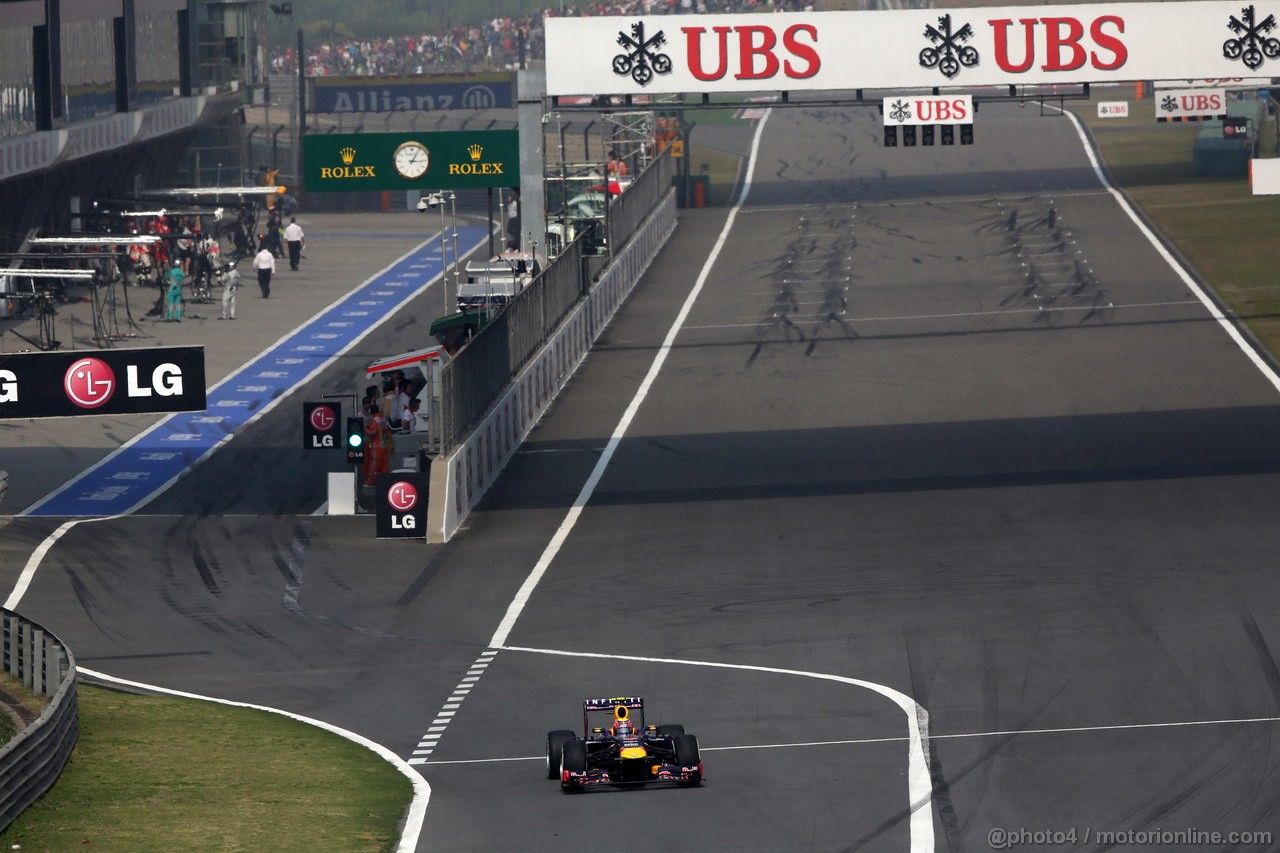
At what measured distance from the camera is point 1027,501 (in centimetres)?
3062

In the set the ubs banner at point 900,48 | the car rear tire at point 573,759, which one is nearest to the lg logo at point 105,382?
the car rear tire at point 573,759

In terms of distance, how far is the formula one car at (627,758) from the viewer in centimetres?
1686

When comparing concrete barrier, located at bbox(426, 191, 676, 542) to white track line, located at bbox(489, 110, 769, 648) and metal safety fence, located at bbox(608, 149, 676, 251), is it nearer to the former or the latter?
metal safety fence, located at bbox(608, 149, 676, 251)

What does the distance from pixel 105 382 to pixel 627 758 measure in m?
11.7

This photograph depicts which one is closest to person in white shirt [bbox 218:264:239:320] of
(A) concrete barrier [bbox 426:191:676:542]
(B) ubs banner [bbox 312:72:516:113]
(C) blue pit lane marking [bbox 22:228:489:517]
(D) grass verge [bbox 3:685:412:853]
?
(C) blue pit lane marking [bbox 22:228:489:517]

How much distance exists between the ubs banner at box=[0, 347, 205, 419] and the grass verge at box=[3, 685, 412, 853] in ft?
19.0

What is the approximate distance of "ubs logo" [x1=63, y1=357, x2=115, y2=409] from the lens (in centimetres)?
2570

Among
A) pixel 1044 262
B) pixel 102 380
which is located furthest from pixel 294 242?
pixel 102 380

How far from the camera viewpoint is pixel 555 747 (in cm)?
1738

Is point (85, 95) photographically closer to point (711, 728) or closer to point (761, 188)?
point (761, 188)

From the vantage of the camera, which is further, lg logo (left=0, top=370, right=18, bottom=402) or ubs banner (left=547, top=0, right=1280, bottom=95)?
ubs banner (left=547, top=0, right=1280, bottom=95)

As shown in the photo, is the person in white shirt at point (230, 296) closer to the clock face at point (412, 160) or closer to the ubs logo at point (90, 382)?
the clock face at point (412, 160)

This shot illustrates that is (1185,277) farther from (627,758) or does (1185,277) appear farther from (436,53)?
(436,53)

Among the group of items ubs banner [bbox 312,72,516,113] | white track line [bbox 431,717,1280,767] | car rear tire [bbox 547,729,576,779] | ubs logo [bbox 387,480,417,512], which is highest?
ubs banner [bbox 312,72,516,113]
